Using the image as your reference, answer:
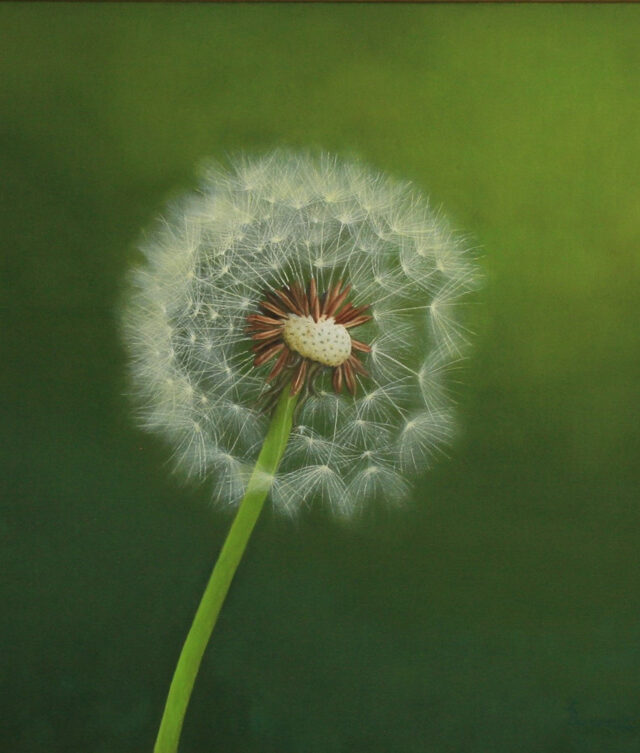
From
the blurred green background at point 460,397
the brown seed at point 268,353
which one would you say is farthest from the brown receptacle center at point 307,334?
the blurred green background at point 460,397

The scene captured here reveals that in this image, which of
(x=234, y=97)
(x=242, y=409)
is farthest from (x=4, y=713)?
(x=234, y=97)

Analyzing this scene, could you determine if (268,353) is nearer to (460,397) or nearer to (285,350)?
(285,350)

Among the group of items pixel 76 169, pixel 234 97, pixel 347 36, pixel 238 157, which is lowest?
pixel 76 169

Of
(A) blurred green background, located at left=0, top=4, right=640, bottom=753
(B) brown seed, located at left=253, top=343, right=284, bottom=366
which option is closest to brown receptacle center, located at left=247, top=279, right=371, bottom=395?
(B) brown seed, located at left=253, top=343, right=284, bottom=366

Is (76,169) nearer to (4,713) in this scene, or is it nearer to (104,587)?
(104,587)

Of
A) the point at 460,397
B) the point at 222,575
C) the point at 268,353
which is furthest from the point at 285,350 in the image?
the point at 222,575
